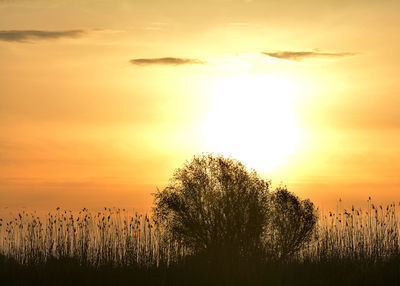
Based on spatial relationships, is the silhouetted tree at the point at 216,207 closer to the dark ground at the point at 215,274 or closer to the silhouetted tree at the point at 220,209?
the silhouetted tree at the point at 220,209

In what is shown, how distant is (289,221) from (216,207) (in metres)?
8.29

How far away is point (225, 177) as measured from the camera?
131 feet

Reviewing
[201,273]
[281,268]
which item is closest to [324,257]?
[281,268]

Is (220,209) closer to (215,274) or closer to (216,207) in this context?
(216,207)

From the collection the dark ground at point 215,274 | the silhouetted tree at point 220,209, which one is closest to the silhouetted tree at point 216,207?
the silhouetted tree at point 220,209

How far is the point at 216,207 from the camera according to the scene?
39.4 metres

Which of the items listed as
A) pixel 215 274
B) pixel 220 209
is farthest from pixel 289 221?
pixel 215 274

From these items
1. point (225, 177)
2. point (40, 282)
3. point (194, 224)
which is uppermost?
point (225, 177)

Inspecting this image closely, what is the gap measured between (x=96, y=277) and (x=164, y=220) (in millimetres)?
13145

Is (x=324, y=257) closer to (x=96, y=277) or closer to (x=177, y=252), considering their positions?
(x=177, y=252)

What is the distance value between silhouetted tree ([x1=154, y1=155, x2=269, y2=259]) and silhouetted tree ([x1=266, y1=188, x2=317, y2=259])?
100 inches

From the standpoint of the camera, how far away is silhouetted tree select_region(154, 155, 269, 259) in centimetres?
3881

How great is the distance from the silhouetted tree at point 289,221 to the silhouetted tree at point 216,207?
8.37 feet

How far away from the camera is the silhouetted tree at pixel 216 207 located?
127 feet
